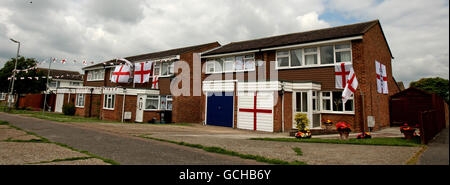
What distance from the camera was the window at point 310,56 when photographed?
14.3 metres

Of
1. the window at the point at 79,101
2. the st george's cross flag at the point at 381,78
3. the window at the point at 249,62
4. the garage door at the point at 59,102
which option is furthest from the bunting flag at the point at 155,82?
the st george's cross flag at the point at 381,78

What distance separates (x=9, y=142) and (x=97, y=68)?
22.5 metres

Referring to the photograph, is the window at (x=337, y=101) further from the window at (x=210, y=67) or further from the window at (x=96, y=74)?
the window at (x=96, y=74)

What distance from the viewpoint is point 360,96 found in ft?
40.8

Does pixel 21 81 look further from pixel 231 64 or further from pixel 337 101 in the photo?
pixel 337 101

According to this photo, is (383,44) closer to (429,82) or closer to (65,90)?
(65,90)

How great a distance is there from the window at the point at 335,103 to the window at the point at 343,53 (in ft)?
6.25

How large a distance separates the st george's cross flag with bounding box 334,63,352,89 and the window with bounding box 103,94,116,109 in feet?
52.3

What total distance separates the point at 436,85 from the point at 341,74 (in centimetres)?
4595

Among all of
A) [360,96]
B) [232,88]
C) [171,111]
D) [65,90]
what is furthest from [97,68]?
[360,96]

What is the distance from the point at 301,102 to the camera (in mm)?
13648

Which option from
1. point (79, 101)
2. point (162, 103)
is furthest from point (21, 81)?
point (162, 103)
